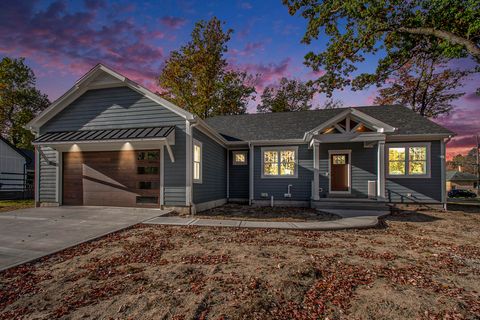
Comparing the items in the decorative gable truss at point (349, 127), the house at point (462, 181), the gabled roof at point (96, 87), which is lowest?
the house at point (462, 181)

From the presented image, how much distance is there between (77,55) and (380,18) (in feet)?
52.8

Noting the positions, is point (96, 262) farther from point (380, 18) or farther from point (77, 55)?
point (77, 55)

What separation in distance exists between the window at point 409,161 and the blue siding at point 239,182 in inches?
297

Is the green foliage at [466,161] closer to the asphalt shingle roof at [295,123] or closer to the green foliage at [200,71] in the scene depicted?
the asphalt shingle roof at [295,123]

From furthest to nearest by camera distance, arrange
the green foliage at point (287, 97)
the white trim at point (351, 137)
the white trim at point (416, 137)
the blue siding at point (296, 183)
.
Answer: the green foliage at point (287, 97) < the blue siding at point (296, 183) < the white trim at point (416, 137) < the white trim at point (351, 137)

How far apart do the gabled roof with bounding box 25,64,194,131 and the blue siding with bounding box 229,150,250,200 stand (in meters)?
5.49

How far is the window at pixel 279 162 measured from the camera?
1241cm

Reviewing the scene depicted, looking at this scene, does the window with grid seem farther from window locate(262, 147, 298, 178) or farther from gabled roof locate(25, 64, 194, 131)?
gabled roof locate(25, 64, 194, 131)

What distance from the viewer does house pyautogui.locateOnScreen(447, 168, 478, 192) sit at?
45.5 m

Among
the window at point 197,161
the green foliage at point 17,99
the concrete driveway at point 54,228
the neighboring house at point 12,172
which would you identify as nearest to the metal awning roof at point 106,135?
the window at point 197,161

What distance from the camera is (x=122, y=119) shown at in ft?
31.5

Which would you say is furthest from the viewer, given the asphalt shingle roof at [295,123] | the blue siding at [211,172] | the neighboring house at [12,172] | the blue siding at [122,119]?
the neighboring house at [12,172]

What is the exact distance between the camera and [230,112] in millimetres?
27250

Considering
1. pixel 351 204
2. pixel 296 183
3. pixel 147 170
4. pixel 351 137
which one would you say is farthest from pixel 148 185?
pixel 351 137
